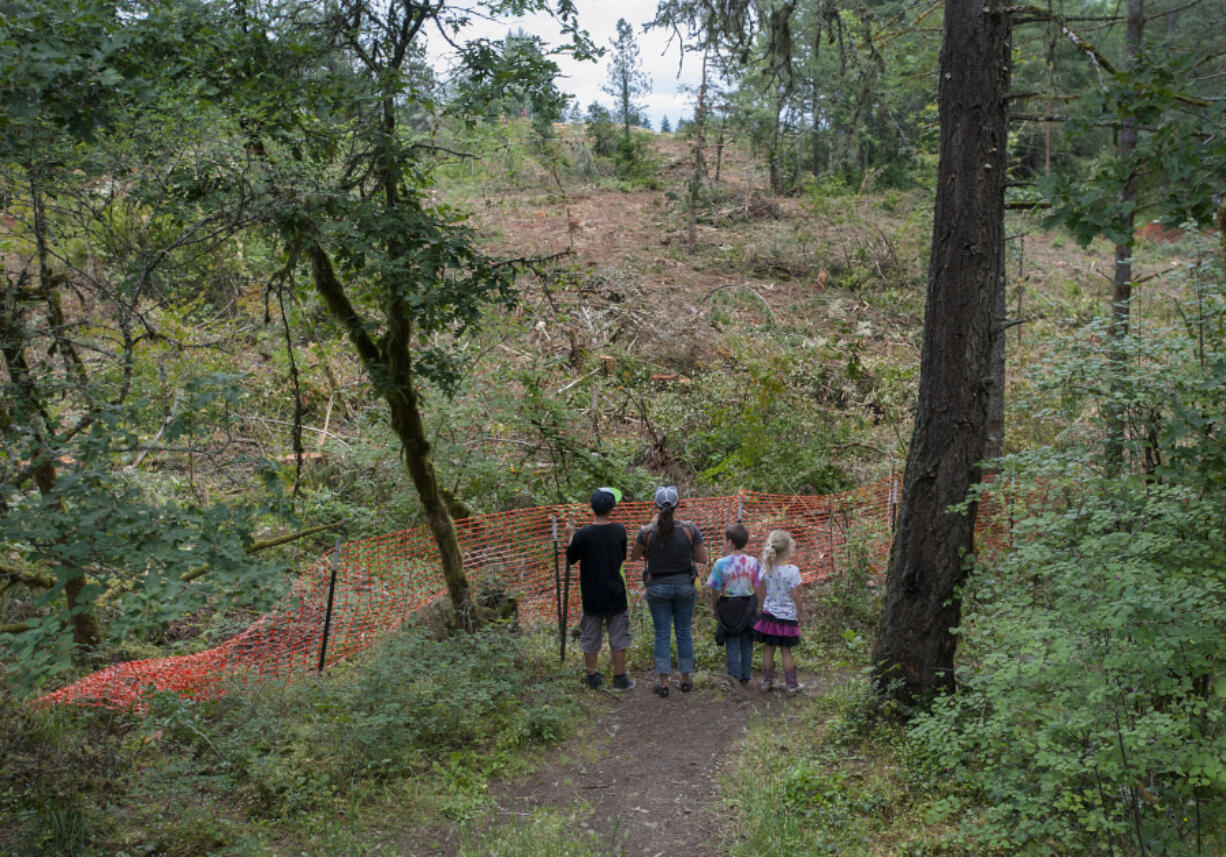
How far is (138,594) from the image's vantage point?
3.44 meters

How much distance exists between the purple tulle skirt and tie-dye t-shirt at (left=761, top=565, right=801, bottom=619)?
43mm

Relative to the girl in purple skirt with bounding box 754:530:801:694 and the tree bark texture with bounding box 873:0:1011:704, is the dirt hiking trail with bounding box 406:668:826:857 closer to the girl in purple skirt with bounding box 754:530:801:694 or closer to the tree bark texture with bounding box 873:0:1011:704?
the girl in purple skirt with bounding box 754:530:801:694

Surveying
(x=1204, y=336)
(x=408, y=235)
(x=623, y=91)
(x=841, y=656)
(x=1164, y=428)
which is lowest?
(x=841, y=656)

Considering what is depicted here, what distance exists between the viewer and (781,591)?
7.11 m

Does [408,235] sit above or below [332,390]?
above

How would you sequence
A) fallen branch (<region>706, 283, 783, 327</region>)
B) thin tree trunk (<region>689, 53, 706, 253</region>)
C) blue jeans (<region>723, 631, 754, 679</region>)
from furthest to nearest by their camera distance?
thin tree trunk (<region>689, 53, 706, 253</region>) → fallen branch (<region>706, 283, 783, 327</region>) → blue jeans (<region>723, 631, 754, 679</region>)

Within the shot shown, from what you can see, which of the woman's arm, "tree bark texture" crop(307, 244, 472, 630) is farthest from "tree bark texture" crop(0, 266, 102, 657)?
the woman's arm

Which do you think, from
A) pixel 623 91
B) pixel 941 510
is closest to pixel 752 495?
pixel 941 510

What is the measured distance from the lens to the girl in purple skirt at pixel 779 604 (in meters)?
7.07

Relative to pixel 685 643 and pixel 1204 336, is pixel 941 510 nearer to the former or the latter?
pixel 1204 336

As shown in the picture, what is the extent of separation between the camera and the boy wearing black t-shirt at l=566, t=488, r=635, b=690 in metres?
6.98

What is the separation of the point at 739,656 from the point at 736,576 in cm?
81

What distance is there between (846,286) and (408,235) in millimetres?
17473

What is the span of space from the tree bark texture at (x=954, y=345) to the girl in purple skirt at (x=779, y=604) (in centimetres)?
125
